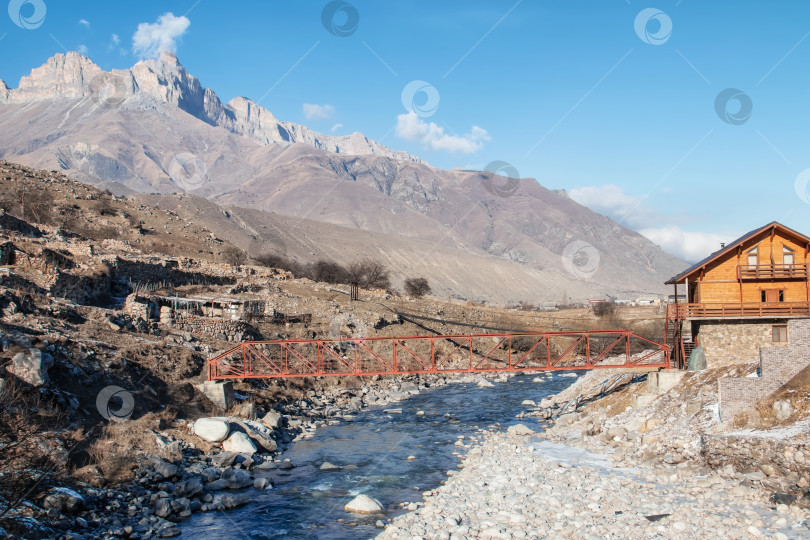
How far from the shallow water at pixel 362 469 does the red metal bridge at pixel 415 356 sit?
2850 mm

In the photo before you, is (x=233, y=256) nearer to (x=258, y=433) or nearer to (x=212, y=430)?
(x=258, y=433)

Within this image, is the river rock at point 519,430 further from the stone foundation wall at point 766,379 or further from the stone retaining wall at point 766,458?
the stone retaining wall at point 766,458

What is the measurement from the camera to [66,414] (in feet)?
71.7

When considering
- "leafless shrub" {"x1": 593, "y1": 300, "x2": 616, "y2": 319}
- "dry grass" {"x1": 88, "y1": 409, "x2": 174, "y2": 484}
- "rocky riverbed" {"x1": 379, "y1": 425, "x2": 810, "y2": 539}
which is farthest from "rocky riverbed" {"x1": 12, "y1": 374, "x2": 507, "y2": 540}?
"leafless shrub" {"x1": 593, "y1": 300, "x2": 616, "y2": 319}

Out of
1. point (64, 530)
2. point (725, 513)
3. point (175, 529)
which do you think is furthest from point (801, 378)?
point (64, 530)

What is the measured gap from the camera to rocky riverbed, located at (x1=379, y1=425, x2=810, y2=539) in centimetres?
1528

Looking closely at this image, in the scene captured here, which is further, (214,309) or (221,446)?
(214,309)

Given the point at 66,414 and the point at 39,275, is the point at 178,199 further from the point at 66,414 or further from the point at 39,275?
the point at 66,414

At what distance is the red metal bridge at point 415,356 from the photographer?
30141 millimetres

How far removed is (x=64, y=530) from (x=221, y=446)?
929 centimetres

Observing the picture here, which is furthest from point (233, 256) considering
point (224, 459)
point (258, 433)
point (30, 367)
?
point (224, 459)

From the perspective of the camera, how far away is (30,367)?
72.8 feet

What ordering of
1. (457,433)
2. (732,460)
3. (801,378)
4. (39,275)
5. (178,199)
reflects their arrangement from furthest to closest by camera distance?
1. (178,199)
2. (39,275)
3. (457,433)
4. (801,378)
5. (732,460)

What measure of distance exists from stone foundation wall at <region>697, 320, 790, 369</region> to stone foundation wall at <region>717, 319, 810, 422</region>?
5.94m
